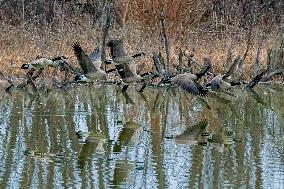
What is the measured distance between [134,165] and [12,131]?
7.25 ft

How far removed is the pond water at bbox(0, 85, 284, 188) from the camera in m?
5.96

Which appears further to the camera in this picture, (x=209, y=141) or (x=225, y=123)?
(x=225, y=123)

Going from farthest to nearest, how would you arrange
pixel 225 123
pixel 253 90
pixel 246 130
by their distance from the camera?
1. pixel 253 90
2. pixel 225 123
3. pixel 246 130

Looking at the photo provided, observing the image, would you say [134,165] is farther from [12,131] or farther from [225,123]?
[225,123]

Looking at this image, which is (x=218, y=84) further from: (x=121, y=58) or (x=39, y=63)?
(x=39, y=63)

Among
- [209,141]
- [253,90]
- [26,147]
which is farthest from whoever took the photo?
[253,90]

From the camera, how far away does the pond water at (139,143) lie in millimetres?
5961

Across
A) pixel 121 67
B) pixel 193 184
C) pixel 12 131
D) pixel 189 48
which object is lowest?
pixel 193 184

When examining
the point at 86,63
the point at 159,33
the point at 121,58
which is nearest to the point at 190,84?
the point at 121,58

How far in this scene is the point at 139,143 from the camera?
757cm

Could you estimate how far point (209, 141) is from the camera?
25.4ft

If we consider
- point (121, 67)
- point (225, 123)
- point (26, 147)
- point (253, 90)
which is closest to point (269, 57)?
point (253, 90)

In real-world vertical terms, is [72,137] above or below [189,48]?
below

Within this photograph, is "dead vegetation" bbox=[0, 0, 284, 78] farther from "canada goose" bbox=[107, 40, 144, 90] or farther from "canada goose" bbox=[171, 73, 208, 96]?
"canada goose" bbox=[171, 73, 208, 96]
